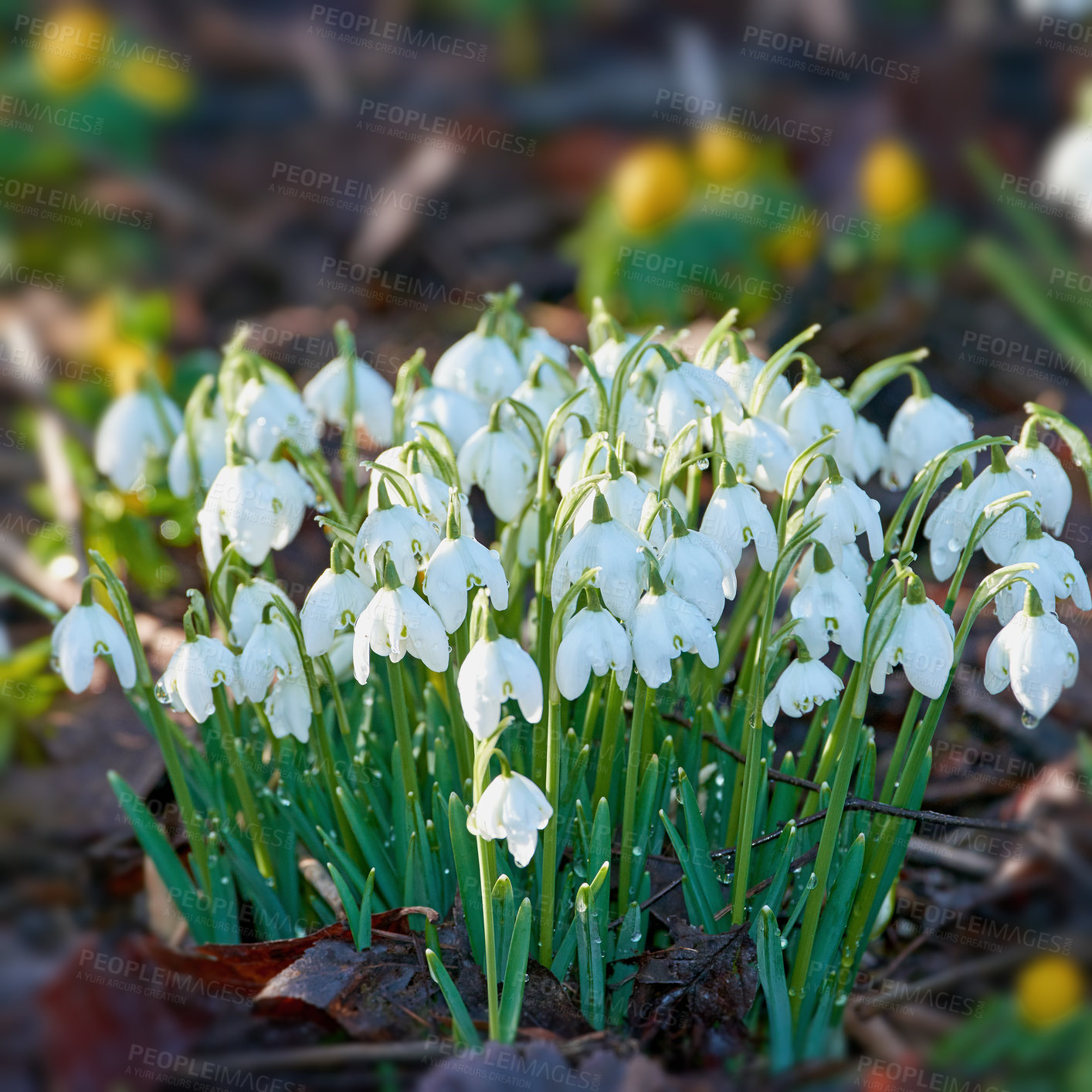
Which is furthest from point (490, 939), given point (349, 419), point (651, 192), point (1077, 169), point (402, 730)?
point (651, 192)

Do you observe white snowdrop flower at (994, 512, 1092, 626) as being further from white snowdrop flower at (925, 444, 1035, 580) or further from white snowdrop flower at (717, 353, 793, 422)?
white snowdrop flower at (717, 353, 793, 422)

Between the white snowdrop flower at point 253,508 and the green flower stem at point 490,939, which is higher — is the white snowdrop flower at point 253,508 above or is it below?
above

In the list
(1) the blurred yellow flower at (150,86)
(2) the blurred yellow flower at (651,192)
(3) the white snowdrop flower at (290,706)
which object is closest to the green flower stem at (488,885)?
(3) the white snowdrop flower at (290,706)

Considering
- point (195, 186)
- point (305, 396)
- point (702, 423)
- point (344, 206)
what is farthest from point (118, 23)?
point (702, 423)

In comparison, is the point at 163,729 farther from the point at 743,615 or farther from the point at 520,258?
the point at 520,258

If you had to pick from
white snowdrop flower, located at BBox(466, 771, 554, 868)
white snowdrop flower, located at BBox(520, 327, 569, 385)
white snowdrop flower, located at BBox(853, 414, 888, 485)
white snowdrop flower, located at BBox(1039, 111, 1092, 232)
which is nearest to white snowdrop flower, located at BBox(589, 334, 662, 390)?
white snowdrop flower, located at BBox(520, 327, 569, 385)

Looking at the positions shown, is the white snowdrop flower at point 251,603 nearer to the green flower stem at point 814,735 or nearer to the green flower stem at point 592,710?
the green flower stem at point 592,710

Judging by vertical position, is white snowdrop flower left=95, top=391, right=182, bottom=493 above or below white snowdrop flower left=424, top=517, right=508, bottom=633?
above
